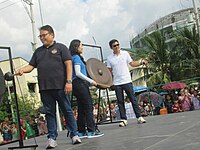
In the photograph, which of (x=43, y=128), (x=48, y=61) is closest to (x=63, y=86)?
(x=48, y=61)

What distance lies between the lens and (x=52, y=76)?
4.44 metres

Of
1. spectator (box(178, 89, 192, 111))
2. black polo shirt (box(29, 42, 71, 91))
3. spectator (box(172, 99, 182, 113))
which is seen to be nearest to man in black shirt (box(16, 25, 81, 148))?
black polo shirt (box(29, 42, 71, 91))

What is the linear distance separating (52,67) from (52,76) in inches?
4.4

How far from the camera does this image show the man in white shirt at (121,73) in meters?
6.36

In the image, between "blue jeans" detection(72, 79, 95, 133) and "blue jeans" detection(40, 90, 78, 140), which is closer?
"blue jeans" detection(40, 90, 78, 140)

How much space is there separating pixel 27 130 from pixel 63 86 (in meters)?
6.42

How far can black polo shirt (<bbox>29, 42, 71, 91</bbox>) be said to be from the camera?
14.6 ft

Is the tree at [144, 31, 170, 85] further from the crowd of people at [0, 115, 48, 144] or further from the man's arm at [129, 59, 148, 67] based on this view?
the man's arm at [129, 59, 148, 67]

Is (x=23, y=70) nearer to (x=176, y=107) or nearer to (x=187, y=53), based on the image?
(x=176, y=107)

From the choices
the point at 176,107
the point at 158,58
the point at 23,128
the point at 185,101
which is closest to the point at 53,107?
the point at 23,128

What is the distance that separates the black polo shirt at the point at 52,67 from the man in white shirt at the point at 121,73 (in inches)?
79.6

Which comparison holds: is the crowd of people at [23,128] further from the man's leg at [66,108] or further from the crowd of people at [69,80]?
the man's leg at [66,108]

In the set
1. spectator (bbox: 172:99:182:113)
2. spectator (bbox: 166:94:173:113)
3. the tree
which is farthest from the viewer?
the tree

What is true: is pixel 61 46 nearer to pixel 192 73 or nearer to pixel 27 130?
pixel 27 130
